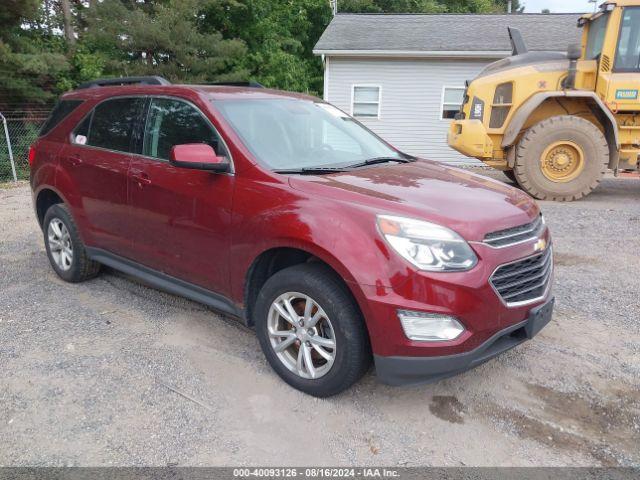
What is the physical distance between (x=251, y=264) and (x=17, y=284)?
10.2 ft

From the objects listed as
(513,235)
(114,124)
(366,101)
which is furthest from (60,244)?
(366,101)

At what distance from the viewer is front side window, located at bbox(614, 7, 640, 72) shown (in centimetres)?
839

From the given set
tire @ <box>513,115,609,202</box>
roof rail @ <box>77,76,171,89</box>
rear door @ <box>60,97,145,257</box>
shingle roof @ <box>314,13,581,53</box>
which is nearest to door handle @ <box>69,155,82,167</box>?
rear door @ <box>60,97,145,257</box>

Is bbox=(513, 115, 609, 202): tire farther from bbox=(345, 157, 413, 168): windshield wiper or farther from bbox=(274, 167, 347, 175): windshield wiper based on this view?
bbox=(274, 167, 347, 175): windshield wiper

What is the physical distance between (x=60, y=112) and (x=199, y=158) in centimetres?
260

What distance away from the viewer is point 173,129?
3904 mm

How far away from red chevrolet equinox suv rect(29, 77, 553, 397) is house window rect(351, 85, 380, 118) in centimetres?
1148

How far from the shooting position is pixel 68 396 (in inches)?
124

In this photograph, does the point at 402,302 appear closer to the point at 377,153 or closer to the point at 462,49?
the point at 377,153

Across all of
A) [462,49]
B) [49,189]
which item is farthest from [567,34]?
[49,189]

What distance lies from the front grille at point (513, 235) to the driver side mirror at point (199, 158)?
1.71 meters

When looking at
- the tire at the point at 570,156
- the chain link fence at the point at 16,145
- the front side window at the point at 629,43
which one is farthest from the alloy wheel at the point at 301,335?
the chain link fence at the point at 16,145

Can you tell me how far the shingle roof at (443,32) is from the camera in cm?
1484

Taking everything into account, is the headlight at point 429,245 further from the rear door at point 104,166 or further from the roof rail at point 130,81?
the roof rail at point 130,81
